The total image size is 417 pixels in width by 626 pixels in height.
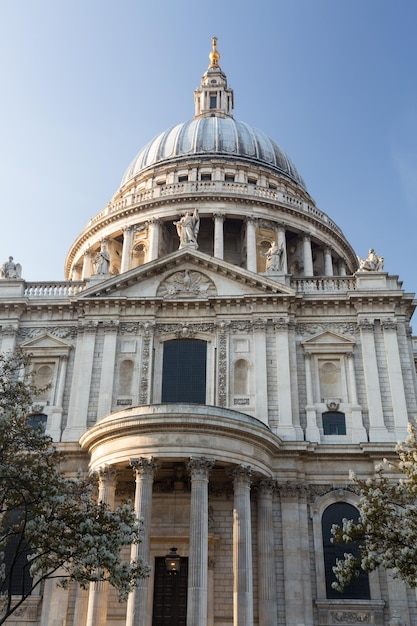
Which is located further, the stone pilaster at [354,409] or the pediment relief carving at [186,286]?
the pediment relief carving at [186,286]

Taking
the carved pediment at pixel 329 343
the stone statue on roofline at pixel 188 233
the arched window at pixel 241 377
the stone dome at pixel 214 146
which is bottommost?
the arched window at pixel 241 377

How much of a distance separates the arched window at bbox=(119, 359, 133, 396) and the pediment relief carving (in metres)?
3.84

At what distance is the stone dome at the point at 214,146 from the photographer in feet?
180

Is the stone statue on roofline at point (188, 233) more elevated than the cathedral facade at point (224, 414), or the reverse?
the stone statue on roofline at point (188, 233)

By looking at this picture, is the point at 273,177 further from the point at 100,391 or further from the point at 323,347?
the point at 100,391

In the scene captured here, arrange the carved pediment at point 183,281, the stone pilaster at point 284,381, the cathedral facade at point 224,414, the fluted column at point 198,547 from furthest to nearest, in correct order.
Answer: the carved pediment at point 183,281, the stone pilaster at point 284,381, the cathedral facade at point 224,414, the fluted column at point 198,547

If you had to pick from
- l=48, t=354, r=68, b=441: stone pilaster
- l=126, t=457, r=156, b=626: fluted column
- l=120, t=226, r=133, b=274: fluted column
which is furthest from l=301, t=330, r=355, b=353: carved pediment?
l=120, t=226, r=133, b=274: fluted column

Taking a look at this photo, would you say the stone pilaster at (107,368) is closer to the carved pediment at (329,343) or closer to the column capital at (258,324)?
the column capital at (258,324)

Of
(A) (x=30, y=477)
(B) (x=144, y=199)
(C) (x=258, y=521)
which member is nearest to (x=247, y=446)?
(C) (x=258, y=521)

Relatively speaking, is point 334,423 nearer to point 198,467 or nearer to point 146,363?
point 198,467

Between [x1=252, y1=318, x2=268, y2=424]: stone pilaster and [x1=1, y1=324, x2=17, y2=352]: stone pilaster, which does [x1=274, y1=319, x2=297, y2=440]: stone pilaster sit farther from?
[x1=1, y1=324, x2=17, y2=352]: stone pilaster

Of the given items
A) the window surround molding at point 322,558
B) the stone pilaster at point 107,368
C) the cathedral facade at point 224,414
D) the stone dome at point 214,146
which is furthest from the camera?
the stone dome at point 214,146

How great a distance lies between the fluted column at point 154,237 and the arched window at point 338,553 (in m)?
22.2

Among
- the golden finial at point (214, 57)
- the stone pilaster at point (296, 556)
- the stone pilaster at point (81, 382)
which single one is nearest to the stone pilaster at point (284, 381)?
the stone pilaster at point (296, 556)
